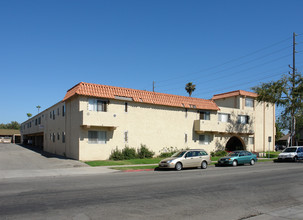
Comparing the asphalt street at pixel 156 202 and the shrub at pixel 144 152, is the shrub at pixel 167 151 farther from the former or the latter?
the asphalt street at pixel 156 202

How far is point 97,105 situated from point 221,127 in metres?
17.4

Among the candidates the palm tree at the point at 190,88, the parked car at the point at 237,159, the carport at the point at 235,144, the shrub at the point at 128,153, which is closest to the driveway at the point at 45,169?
the shrub at the point at 128,153

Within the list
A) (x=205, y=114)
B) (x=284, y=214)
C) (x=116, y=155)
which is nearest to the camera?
(x=284, y=214)

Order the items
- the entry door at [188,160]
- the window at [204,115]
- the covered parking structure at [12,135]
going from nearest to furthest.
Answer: the entry door at [188,160] < the window at [204,115] < the covered parking structure at [12,135]

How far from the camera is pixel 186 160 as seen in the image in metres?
21.5

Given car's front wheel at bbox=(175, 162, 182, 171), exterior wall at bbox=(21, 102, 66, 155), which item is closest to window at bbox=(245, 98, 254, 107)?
car's front wheel at bbox=(175, 162, 182, 171)

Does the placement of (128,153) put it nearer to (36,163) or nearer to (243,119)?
(36,163)

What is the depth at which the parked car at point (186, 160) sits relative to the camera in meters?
20.9

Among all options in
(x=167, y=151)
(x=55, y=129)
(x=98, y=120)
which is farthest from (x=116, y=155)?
(x=55, y=129)

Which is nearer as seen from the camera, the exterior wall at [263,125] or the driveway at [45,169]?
the driveway at [45,169]

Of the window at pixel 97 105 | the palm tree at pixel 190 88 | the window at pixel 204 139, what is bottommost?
the window at pixel 204 139

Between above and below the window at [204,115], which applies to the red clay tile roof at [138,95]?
above

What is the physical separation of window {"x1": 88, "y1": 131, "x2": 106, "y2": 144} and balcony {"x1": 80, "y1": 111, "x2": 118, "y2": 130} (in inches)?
29.6

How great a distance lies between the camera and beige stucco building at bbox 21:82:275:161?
1052 inches
